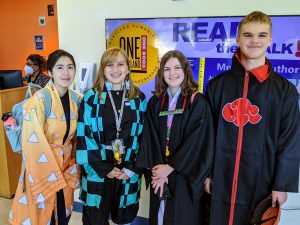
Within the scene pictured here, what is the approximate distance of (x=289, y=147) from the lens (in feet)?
4.74

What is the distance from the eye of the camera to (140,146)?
1722mm

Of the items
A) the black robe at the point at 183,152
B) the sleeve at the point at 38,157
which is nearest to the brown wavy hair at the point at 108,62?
the black robe at the point at 183,152

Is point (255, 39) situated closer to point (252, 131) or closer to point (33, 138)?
point (252, 131)

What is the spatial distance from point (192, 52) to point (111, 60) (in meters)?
0.71

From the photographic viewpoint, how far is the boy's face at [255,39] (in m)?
1.42

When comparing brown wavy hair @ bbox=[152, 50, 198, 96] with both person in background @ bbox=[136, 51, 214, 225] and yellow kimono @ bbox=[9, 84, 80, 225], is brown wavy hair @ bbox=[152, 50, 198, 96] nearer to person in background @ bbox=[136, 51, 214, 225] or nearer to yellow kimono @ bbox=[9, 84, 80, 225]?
person in background @ bbox=[136, 51, 214, 225]

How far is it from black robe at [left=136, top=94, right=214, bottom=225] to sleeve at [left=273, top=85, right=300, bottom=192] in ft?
1.17

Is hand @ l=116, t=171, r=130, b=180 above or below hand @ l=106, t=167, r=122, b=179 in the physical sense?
below

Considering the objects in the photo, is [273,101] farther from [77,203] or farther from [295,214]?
[77,203]

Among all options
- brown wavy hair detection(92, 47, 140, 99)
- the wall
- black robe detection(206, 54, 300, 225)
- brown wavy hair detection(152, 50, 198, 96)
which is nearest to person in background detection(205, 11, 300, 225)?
black robe detection(206, 54, 300, 225)

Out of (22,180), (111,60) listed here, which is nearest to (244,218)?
(111,60)

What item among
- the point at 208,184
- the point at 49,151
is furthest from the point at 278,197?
the point at 49,151

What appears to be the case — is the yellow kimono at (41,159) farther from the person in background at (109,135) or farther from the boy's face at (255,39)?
the boy's face at (255,39)

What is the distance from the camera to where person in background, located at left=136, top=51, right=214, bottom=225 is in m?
1.58
